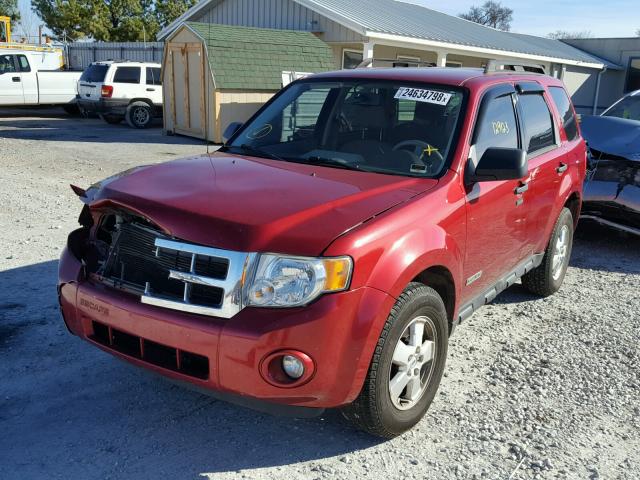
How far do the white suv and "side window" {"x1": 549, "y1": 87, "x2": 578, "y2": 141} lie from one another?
14.9 m

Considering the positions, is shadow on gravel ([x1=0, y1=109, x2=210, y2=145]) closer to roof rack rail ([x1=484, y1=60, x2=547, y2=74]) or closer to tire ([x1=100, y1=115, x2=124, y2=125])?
tire ([x1=100, y1=115, x2=124, y2=125])

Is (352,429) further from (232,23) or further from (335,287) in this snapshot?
(232,23)

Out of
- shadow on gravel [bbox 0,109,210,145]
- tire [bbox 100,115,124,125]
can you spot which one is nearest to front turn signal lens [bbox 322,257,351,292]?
shadow on gravel [bbox 0,109,210,145]

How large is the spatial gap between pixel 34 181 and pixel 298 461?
26.6ft

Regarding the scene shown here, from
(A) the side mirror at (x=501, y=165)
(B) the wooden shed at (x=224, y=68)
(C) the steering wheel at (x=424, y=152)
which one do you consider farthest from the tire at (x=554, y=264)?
(B) the wooden shed at (x=224, y=68)

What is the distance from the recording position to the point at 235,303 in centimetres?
272

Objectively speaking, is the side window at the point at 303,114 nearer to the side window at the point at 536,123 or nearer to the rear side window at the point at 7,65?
the side window at the point at 536,123

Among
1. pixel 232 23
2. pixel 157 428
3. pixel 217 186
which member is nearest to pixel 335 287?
pixel 217 186

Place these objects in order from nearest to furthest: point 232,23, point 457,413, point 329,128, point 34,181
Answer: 1. point 457,413
2. point 329,128
3. point 34,181
4. point 232,23

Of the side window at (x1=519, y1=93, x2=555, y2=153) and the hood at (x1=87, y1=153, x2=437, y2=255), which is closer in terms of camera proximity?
the hood at (x1=87, y1=153, x2=437, y2=255)

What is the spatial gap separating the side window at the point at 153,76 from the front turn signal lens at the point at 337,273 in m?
17.5

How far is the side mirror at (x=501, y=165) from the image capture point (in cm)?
350

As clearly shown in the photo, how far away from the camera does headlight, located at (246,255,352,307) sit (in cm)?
269

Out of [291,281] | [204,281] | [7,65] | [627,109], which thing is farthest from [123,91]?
[291,281]
